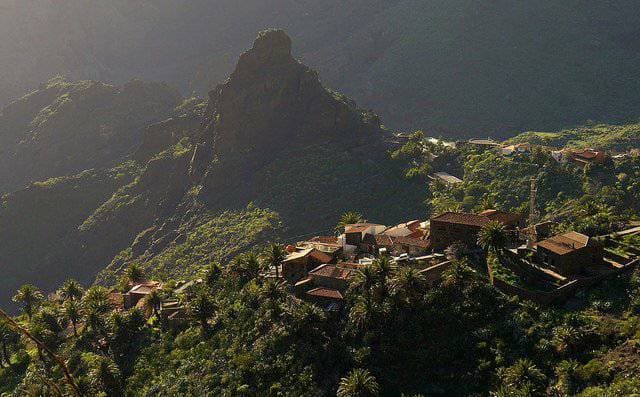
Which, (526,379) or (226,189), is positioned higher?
(526,379)

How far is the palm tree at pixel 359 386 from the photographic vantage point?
40781 mm

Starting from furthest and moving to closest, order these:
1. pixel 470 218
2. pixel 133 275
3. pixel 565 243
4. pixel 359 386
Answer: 1. pixel 133 275
2. pixel 470 218
3. pixel 565 243
4. pixel 359 386

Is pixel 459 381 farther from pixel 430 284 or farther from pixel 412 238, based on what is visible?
pixel 412 238

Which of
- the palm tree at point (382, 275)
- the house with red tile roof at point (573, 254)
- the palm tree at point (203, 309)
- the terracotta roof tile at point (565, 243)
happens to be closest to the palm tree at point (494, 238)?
the terracotta roof tile at point (565, 243)

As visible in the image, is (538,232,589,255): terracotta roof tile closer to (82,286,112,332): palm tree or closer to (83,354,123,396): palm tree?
(83,354,123,396): palm tree

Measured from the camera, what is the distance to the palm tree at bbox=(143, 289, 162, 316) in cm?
6847

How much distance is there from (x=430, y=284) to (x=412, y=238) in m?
12.3

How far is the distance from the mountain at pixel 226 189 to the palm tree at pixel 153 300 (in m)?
28.5

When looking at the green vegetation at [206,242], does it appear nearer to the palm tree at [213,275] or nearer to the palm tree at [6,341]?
the palm tree at [213,275]

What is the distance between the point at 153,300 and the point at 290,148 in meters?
65.3

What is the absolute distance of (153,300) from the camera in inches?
2697

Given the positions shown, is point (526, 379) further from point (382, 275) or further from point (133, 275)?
point (133, 275)

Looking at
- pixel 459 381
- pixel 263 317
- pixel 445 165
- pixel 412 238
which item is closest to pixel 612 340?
pixel 459 381

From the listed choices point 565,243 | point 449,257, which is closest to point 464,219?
Answer: point 449,257
